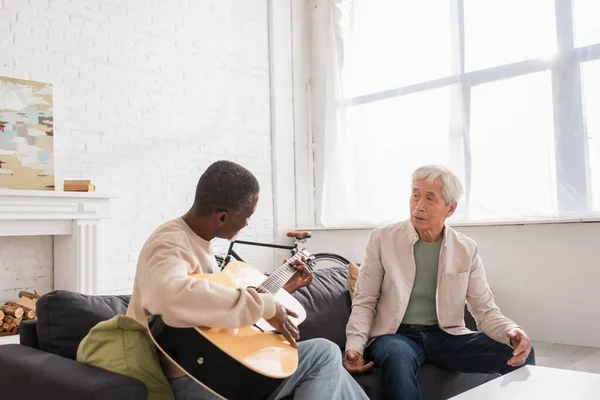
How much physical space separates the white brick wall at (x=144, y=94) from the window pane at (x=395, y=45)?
86 centimetres

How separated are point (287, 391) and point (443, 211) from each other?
1048 mm

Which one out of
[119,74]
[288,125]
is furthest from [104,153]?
[288,125]

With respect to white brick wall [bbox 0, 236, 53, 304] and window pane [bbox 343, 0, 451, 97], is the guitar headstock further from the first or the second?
window pane [bbox 343, 0, 451, 97]

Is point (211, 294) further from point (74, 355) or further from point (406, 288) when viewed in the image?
point (406, 288)

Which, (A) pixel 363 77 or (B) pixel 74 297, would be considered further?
(A) pixel 363 77

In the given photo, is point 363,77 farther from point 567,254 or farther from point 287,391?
point 287,391

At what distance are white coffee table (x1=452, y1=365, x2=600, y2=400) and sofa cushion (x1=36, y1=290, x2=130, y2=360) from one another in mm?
1038

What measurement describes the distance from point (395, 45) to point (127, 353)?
4273mm

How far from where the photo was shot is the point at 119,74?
182 inches

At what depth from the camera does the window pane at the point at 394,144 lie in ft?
16.1

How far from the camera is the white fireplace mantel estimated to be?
3.67 metres

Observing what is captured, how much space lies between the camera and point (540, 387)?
5.59ft

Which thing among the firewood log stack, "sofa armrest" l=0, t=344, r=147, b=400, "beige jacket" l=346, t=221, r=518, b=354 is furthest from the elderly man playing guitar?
the firewood log stack

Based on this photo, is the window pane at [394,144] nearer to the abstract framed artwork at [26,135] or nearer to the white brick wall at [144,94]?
the white brick wall at [144,94]
